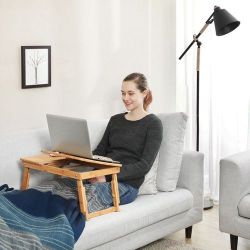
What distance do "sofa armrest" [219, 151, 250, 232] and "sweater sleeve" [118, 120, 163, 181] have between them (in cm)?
42

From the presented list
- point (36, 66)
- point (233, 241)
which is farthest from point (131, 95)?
point (233, 241)

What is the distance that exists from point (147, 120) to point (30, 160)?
31.1 inches

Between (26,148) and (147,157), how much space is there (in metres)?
0.74

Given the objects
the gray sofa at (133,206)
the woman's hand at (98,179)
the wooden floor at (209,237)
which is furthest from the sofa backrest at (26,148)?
the wooden floor at (209,237)

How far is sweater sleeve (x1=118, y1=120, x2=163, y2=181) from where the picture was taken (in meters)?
3.53

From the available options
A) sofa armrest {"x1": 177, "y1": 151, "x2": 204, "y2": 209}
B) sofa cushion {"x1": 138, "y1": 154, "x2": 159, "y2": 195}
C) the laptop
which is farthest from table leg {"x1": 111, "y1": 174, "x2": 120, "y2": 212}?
sofa armrest {"x1": 177, "y1": 151, "x2": 204, "y2": 209}

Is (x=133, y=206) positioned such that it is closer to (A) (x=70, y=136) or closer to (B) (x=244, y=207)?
(A) (x=70, y=136)

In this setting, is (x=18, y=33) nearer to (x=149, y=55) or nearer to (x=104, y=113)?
(x=104, y=113)

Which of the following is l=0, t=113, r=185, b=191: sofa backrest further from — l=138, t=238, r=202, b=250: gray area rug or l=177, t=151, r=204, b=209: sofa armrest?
l=138, t=238, r=202, b=250: gray area rug

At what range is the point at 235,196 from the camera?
11.7 ft

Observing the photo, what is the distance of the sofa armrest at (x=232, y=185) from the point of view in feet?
11.7

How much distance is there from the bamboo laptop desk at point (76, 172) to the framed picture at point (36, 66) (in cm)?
55

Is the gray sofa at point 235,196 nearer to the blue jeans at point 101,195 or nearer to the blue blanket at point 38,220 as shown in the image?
the blue jeans at point 101,195

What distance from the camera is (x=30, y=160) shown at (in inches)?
133
